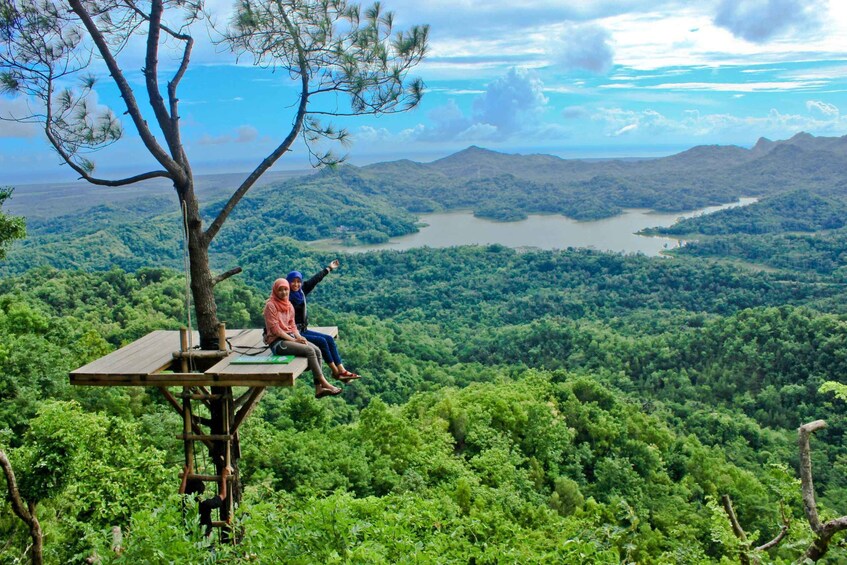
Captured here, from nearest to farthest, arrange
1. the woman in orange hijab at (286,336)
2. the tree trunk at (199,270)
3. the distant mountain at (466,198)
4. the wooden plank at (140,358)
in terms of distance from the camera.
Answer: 1. the wooden plank at (140,358)
2. the woman in orange hijab at (286,336)
3. the tree trunk at (199,270)
4. the distant mountain at (466,198)

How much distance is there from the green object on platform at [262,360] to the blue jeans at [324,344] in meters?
0.73

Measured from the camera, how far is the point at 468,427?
47.0 ft

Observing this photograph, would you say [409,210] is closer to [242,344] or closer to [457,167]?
[457,167]

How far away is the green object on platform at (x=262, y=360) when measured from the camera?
190 inches

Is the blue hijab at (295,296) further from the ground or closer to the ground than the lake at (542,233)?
further from the ground

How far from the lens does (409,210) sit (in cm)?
12025

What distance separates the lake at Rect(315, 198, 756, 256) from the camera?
82.4 meters

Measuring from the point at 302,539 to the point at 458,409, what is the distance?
10.8m

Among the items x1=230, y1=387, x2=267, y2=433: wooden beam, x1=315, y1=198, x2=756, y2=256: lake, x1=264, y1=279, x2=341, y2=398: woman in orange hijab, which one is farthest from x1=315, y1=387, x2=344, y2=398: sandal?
x1=315, y1=198, x2=756, y2=256: lake

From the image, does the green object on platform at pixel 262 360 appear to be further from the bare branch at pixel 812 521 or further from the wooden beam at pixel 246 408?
the bare branch at pixel 812 521

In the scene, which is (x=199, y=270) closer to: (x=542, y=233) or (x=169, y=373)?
(x=169, y=373)

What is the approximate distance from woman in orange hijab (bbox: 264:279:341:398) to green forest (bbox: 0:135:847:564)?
39.5 inches

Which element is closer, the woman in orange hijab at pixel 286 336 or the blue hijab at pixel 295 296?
the woman in orange hijab at pixel 286 336

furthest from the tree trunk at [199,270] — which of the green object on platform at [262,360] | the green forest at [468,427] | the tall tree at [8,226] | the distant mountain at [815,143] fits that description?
the distant mountain at [815,143]
